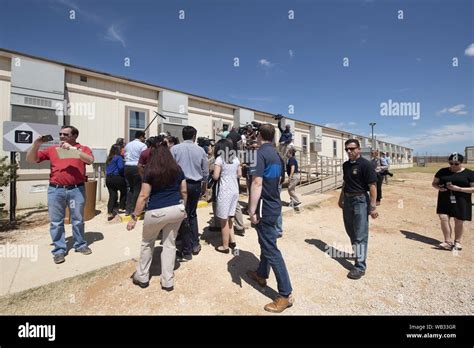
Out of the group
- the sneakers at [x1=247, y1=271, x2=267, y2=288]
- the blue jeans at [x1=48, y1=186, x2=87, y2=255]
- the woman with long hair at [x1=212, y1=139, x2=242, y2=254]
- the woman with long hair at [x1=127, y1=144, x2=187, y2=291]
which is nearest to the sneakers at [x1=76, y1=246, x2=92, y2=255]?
the blue jeans at [x1=48, y1=186, x2=87, y2=255]

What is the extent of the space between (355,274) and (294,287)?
3.23 feet

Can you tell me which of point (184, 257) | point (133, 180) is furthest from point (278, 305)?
point (133, 180)

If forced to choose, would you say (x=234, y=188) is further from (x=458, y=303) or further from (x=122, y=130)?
(x=122, y=130)

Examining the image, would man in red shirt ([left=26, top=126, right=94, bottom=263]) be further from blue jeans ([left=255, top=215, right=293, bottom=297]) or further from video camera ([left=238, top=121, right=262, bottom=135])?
video camera ([left=238, top=121, right=262, bottom=135])

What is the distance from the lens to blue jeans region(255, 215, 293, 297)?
2.43 meters

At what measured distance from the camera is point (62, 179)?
3.25 metres

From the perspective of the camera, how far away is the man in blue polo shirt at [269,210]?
2.43 m

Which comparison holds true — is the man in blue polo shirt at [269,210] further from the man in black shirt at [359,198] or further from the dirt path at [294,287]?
the man in black shirt at [359,198]

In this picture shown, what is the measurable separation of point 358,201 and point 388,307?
1365mm

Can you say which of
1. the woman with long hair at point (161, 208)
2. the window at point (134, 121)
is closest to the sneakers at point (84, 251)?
the woman with long hair at point (161, 208)

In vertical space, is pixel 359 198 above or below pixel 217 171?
below

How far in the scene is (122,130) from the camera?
27.2 ft

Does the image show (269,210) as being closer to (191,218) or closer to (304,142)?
(191,218)

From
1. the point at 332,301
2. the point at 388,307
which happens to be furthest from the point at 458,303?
the point at 332,301
